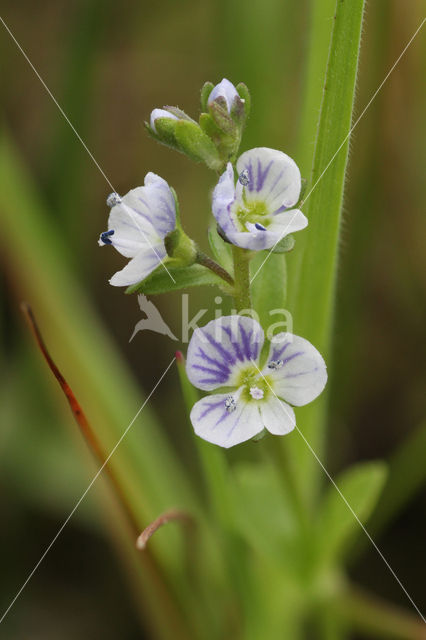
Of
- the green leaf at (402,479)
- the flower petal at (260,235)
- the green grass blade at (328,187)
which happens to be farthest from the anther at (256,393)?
the green leaf at (402,479)

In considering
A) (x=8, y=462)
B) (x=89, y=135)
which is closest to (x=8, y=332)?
(x=8, y=462)

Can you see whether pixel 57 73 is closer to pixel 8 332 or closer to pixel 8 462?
pixel 8 332

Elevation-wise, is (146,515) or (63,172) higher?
(63,172)

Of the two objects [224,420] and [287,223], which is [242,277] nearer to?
[287,223]

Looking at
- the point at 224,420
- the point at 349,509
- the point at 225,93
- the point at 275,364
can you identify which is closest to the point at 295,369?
the point at 275,364

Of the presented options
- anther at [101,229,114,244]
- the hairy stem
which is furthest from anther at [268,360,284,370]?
the hairy stem

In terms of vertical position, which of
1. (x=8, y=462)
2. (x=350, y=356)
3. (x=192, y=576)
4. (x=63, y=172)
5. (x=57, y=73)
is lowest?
(x=192, y=576)

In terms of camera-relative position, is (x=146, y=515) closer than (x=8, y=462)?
Yes

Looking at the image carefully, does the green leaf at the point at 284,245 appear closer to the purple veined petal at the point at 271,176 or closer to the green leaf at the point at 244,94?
the purple veined petal at the point at 271,176
